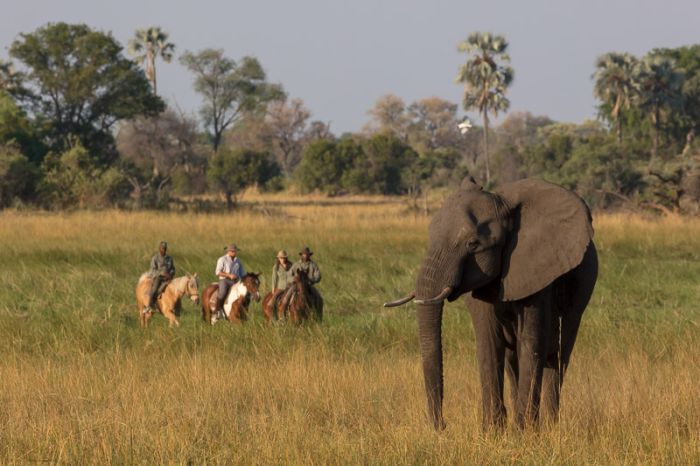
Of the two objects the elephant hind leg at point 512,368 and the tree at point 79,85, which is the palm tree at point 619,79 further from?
the elephant hind leg at point 512,368

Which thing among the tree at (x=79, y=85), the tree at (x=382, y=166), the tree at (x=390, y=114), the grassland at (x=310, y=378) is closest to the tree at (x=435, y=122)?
the tree at (x=390, y=114)

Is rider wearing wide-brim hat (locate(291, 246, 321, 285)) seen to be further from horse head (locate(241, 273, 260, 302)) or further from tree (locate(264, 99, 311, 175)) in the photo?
tree (locate(264, 99, 311, 175))

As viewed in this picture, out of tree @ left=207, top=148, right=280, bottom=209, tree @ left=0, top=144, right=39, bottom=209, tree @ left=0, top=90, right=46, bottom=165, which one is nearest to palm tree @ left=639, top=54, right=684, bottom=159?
tree @ left=207, top=148, right=280, bottom=209

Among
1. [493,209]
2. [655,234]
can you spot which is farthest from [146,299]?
[655,234]

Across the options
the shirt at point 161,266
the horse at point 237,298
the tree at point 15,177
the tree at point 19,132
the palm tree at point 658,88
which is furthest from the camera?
the palm tree at point 658,88

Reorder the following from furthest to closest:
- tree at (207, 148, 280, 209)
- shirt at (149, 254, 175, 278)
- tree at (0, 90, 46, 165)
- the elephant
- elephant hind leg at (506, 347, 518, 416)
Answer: tree at (207, 148, 280, 209) < tree at (0, 90, 46, 165) < shirt at (149, 254, 175, 278) < elephant hind leg at (506, 347, 518, 416) < the elephant

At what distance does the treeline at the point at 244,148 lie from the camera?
124ft

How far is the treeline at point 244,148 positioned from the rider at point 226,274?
15112 mm

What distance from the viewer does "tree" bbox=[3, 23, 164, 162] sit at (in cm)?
4366

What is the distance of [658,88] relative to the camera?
56438mm

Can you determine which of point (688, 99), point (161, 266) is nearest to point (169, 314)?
point (161, 266)

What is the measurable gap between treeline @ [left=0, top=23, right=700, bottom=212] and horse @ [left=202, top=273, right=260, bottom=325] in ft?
51.0

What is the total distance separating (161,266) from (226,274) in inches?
58.6

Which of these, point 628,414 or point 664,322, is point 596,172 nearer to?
point 664,322
